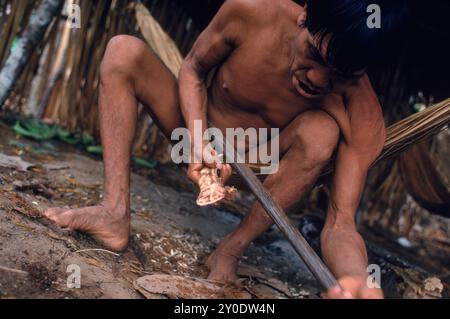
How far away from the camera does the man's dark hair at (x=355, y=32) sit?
1.57m

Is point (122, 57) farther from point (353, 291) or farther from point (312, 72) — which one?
point (353, 291)

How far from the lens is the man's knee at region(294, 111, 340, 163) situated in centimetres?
183

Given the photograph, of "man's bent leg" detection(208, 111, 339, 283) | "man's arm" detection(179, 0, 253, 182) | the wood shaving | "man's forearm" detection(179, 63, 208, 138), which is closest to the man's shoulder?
"man's arm" detection(179, 0, 253, 182)

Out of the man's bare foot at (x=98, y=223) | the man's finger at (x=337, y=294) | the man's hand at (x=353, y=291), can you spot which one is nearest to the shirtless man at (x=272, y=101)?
the man's bare foot at (x=98, y=223)

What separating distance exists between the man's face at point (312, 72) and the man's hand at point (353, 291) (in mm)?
657

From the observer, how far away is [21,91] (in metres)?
3.49

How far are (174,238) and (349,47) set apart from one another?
1079mm

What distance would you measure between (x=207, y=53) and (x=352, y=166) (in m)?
0.73

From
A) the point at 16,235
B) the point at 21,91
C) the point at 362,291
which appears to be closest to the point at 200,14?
the point at 21,91

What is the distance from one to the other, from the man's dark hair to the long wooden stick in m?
0.45

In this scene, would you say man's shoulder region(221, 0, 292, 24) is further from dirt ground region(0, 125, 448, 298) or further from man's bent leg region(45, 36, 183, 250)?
dirt ground region(0, 125, 448, 298)

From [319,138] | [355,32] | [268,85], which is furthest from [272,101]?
[355,32]
